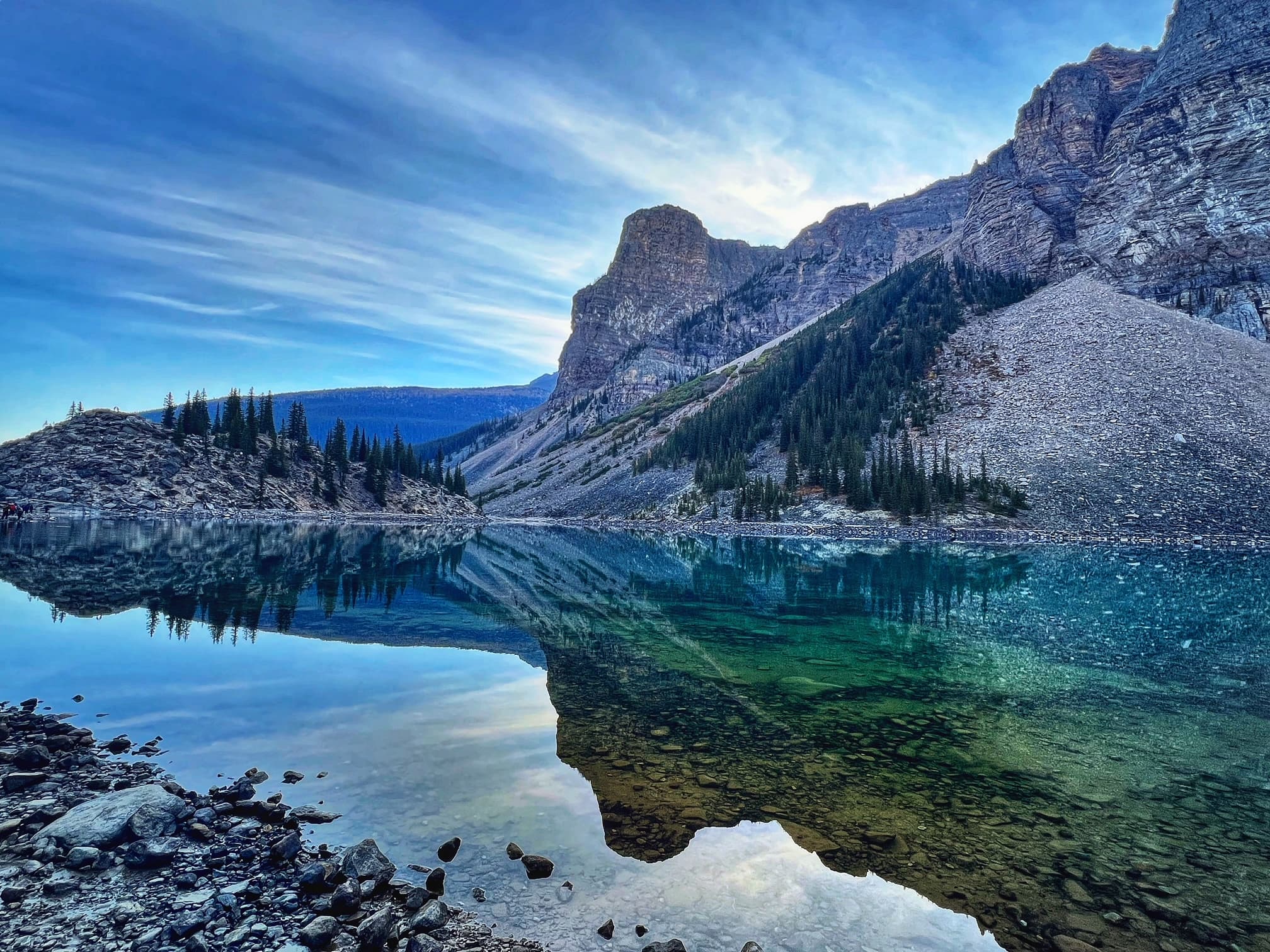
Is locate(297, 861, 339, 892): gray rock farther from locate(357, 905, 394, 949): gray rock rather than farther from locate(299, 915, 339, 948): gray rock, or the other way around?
locate(357, 905, 394, 949): gray rock

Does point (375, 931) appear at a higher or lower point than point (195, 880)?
higher

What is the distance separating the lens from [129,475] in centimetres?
9144

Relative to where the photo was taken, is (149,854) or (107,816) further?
(107,816)

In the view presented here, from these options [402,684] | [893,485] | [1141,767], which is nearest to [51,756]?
[402,684]

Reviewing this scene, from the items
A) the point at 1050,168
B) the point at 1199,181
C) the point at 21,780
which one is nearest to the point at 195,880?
the point at 21,780

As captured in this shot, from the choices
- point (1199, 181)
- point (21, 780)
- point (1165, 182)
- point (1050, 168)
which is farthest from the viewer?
point (1050, 168)

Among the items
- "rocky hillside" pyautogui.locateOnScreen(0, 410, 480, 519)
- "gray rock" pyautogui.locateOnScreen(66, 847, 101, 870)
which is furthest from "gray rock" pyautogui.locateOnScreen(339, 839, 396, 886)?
"rocky hillside" pyautogui.locateOnScreen(0, 410, 480, 519)

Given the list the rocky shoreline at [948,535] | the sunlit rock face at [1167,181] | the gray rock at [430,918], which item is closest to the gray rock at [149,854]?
the gray rock at [430,918]

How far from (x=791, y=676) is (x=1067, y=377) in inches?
4420

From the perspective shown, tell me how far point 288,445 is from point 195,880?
12734 cm

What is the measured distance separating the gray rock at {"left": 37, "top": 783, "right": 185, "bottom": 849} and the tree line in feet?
365

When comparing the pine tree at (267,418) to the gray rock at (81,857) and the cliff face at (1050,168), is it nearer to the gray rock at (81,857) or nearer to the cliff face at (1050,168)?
the gray rock at (81,857)

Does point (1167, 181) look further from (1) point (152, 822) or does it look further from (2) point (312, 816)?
(1) point (152, 822)

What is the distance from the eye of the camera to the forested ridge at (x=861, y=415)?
96625mm
